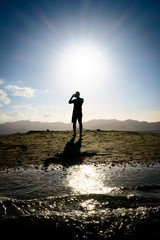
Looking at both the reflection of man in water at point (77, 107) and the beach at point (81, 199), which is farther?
the reflection of man in water at point (77, 107)

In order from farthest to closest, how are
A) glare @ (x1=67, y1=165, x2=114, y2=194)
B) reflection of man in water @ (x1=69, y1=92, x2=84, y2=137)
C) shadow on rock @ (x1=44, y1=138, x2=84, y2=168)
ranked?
reflection of man in water @ (x1=69, y1=92, x2=84, y2=137) < shadow on rock @ (x1=44, y1=138, x2=84, y2=168) < glare @ (x1=67, y1=165, x2=114, y2=194)

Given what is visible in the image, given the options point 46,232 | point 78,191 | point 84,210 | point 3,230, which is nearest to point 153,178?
point 78,191

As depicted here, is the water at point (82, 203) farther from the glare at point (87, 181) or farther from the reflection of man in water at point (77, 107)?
the reflection of man in water at point (77, 107)

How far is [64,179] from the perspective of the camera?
546 cm

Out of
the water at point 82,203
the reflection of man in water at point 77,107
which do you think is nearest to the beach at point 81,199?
the water at point 82,203

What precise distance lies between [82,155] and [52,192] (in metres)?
4.93

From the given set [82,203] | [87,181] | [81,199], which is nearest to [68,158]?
[87,181]

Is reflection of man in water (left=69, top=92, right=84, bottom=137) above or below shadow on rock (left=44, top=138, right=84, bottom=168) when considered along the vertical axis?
above

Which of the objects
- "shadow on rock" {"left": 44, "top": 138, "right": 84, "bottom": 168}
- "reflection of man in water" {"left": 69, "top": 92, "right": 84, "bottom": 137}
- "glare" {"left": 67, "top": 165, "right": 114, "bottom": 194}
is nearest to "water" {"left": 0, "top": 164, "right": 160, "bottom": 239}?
"glare" {"left": 67, "top": 165, "right": 114, "bottom": 194}

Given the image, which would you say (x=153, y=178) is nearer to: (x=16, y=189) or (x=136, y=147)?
(x=16, y=189)

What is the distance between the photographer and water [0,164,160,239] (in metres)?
2.71

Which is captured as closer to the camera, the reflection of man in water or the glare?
the glare

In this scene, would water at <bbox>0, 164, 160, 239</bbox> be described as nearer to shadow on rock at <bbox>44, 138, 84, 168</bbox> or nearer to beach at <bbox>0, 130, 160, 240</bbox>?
beach at <bbox>0, 130, 160, 240</bbox>

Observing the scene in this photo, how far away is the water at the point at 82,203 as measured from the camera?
271 centimetres
